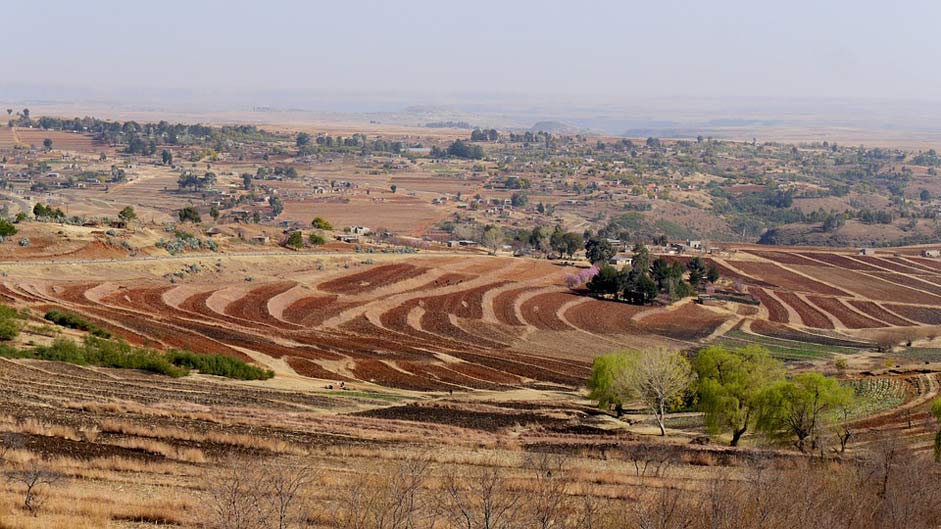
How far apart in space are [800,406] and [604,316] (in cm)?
4941

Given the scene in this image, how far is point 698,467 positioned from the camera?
31031 mm

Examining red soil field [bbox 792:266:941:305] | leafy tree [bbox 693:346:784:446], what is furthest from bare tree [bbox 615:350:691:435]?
red soil field [bbox 792:266:941:305]

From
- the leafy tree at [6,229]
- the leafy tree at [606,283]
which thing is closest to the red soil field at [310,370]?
the leafy tree at [6,229]

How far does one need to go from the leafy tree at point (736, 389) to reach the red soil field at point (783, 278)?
7426cm

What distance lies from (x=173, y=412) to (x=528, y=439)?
1301cm

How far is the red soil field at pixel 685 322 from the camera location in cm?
8100

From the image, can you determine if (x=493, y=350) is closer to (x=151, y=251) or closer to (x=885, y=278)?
(x=151, y=251)

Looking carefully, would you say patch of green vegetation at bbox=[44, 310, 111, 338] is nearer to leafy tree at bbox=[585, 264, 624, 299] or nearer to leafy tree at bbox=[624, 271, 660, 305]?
leafy tree at bbox=[585, 264, 624, 299]

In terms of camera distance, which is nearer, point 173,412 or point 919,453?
point 173,412

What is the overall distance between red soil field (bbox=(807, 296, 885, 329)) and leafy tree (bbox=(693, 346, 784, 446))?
2164 inches

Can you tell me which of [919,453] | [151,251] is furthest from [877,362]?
[151,251]

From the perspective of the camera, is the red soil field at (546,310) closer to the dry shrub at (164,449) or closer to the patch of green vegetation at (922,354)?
the patch of green vegetation at (922,354)

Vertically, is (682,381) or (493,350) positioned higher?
(682,381)

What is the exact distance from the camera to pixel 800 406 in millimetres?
36281
